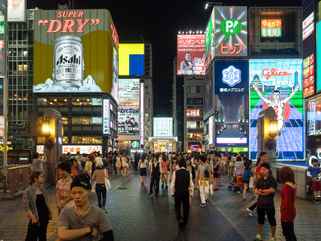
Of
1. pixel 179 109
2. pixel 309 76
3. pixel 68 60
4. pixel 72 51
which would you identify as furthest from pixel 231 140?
pixel 179 109

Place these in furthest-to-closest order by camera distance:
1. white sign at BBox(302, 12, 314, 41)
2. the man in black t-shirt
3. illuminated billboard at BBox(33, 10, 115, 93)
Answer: illuminated billboard at BBox(33, 10, 115, 93), white sign at BBox(302, 12, 314, 41), the man in black t-shirt

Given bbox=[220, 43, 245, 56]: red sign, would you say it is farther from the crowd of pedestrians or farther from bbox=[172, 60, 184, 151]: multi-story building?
bbox=[172, 60, 184, 151]: multi-story building

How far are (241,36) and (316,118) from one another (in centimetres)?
3644

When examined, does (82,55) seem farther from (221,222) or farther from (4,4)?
(221,222)

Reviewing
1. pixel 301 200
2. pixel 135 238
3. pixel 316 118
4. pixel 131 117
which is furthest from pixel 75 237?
pixel 131 117

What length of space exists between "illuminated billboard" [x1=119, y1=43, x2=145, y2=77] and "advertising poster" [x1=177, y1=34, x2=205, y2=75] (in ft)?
64.3

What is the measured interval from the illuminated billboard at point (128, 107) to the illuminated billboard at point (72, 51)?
99.9 feet

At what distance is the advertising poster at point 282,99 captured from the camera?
262 feet

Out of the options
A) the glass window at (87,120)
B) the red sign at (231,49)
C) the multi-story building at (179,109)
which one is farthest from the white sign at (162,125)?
the red sign at (231,49)

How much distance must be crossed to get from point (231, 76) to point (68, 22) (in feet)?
120

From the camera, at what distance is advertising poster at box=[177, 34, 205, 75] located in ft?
383

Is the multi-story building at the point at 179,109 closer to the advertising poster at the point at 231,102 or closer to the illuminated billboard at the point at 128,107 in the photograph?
the illuminated billboard at the point at 128,107

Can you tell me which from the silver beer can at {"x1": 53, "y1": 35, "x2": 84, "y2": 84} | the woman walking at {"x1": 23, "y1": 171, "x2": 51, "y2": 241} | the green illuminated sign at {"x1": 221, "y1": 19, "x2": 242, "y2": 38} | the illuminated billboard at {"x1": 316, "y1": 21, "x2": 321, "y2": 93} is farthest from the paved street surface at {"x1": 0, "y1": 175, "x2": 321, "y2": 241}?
the silver beer can at {"x1": 53, "y1": 35, "x2": 84, "y2": 84}

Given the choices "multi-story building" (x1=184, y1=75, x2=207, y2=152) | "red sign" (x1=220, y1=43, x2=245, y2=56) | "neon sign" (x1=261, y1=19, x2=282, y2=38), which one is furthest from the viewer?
"multi-story building" (x1=184, y1=75, x2=207, y2=152)
